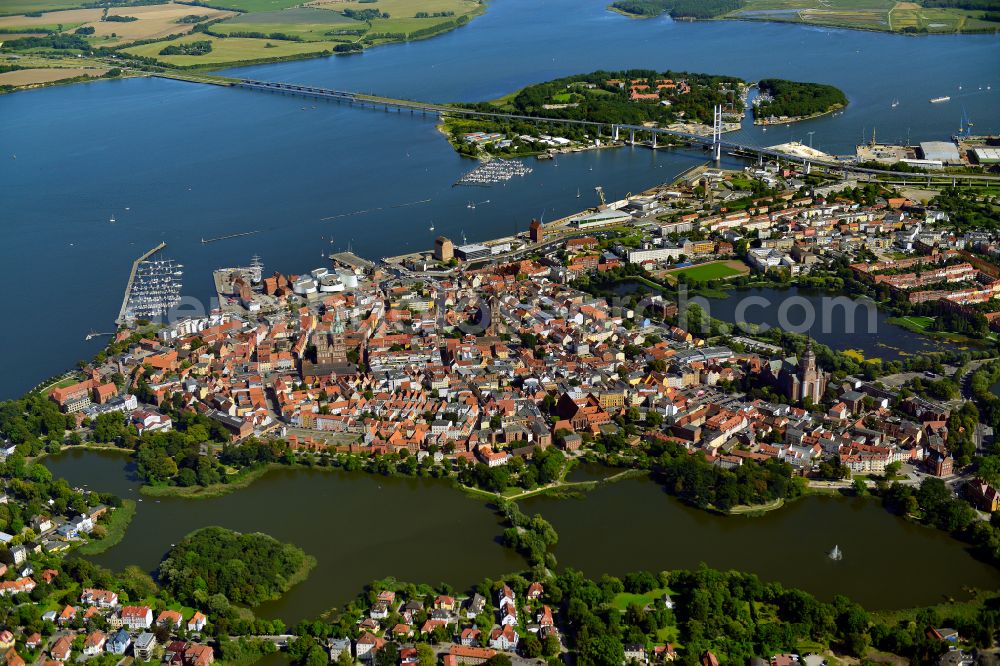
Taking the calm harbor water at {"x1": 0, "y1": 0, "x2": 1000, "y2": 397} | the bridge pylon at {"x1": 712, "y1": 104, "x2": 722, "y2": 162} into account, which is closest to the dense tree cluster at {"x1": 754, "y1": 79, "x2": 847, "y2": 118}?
the calm harbor water at {"x1": 0, "y1": 0, "x2": 1000, "y2": 397}

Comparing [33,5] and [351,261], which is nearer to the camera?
[351,261]

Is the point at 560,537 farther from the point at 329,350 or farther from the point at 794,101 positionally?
the point at 794,101

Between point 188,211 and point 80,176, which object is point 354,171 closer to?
point 188,211

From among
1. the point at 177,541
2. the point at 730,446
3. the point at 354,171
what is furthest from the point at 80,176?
the point at 730,446

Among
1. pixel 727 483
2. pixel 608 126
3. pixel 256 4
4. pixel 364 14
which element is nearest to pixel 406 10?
pixel 364 14

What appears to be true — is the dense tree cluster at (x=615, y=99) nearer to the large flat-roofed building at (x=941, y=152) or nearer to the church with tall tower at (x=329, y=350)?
the large flat-roofed building at (x=941, y=152)

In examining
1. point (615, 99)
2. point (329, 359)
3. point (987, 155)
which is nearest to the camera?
point (329, 359)

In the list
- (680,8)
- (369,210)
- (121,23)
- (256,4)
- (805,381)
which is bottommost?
(805,381)
